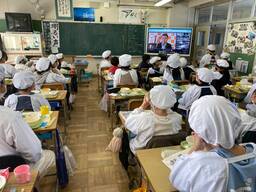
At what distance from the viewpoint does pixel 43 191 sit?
2.20 m

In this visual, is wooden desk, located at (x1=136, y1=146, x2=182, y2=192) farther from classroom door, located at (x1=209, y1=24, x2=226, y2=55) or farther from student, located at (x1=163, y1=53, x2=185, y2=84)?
classroom door, located at (x1=209, y1=24, x2=226, y2=55)

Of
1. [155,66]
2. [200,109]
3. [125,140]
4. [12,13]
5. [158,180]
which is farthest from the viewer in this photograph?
[12,13]

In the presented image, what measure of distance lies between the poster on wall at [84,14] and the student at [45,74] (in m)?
4.22

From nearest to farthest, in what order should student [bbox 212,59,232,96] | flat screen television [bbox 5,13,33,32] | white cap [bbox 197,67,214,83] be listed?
white cap [bbox 197,67,214,83] → student [bbox 212,59,232,96] → flat screen television [bbox 5,13,33,32]

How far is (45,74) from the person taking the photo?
3.79 m

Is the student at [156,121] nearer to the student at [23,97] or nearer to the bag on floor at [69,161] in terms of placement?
the bag on floor at [69,161]

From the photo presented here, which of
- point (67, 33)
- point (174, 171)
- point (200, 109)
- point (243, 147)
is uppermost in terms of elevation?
point (67, 33)

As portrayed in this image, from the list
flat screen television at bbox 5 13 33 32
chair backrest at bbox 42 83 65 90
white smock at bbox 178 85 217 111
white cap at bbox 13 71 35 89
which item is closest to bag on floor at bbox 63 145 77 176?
white cap at bbox 13 71 35 89

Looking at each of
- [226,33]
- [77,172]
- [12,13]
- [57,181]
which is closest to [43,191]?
[57,181]

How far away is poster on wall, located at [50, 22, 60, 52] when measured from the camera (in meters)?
7.21

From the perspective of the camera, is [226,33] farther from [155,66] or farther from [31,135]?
[31,135]

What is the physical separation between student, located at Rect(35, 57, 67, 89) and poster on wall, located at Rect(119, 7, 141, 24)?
4.72m

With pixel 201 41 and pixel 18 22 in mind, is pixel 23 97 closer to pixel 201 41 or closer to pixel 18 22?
pixel 18 22

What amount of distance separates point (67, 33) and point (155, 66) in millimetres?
3960
